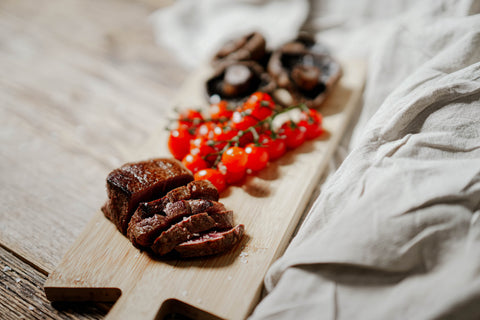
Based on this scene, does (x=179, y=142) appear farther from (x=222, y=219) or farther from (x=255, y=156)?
(x=222, y=219)

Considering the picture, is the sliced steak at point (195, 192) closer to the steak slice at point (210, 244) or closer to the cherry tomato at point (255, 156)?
the steak slice at point (210, 244)

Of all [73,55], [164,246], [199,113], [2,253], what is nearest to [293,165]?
[199,113]

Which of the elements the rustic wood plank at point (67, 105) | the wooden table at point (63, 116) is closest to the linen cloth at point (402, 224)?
the wooden table at point (63, 116)

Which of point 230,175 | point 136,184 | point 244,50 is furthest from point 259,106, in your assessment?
point 136,184

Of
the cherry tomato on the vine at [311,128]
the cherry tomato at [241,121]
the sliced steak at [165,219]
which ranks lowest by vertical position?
the cherry tomato on the vine at [311,128]

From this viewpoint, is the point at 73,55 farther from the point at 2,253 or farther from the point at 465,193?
the point at 465,193
